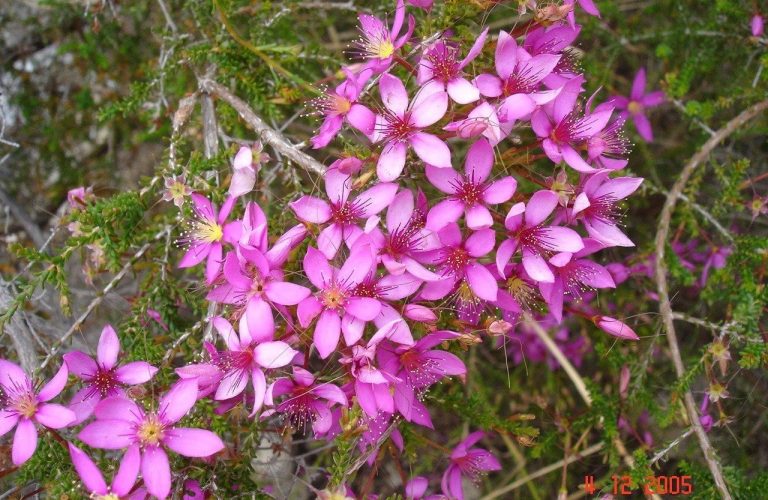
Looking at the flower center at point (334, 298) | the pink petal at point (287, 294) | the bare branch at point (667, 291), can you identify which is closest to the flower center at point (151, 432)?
the pink petal at point (287, 294)

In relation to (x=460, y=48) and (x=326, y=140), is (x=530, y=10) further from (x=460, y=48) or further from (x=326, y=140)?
(x=326, y=140)

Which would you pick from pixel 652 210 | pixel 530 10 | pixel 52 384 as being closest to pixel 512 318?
pixel 530 10

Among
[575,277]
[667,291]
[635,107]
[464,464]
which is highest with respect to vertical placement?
[575,277]

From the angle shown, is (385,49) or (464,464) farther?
(464,464)

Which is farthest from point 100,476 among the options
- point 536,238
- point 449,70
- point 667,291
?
point 667,291

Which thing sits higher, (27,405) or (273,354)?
(273,354)

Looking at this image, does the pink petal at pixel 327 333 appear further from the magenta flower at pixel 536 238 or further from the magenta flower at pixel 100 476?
the magenta flower at pixel 100 476

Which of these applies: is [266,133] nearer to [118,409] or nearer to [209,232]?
[209,232]
